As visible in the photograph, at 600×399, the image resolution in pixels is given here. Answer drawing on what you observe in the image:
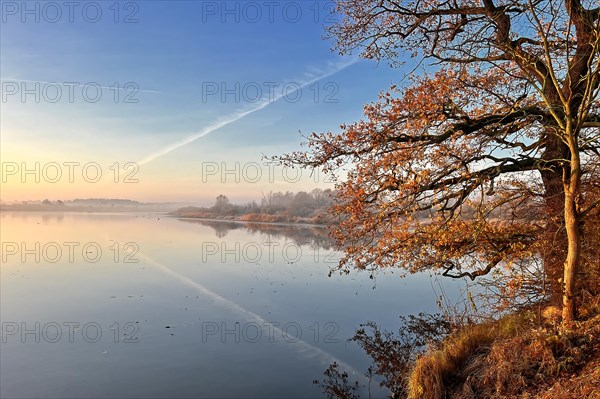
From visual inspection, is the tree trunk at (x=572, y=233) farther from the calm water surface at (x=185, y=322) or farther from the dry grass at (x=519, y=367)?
the calm water surface at (x=185, y=322)

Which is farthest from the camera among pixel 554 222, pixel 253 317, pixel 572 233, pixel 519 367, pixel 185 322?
pixel 253 317

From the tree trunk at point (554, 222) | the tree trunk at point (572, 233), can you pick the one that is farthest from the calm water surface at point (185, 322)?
the tree trunk at point (554, 222)

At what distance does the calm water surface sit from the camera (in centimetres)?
669

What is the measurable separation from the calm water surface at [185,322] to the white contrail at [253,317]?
0.03 m

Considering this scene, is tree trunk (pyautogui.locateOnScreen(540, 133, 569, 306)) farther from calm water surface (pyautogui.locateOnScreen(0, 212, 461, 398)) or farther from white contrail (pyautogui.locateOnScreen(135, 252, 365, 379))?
white contrail (pyautogui.locateOnScreen(135, 252, 365, 379))

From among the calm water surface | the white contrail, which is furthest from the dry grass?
the white contrail

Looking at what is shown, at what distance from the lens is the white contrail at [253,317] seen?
7.46 metres

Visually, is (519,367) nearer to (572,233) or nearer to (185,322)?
(572,233)

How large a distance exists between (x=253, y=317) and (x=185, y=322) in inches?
59.7

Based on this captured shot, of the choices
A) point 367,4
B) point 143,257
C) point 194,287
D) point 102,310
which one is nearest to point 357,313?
point 194,287

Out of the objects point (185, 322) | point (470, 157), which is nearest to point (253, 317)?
point (185, 322)

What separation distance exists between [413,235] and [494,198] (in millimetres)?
1734

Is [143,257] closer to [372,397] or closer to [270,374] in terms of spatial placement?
[270,374]

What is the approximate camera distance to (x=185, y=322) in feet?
31.1
